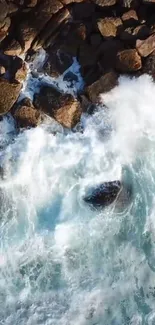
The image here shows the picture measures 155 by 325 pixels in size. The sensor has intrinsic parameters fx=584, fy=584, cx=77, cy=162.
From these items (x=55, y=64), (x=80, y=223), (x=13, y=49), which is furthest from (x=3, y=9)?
(x=80, y=223)

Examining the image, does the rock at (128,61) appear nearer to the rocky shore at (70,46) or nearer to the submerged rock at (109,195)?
the rocky shore at (70,46)

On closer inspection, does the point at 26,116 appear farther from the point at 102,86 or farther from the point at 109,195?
the point at 109,195

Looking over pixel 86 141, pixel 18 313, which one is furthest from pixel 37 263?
pixel 86 141

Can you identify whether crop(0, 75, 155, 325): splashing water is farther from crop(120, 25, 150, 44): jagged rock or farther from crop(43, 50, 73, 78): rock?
crop(43, 50, 73, 78): rock

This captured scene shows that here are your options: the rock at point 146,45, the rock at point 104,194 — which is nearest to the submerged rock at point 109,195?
the rock at point 104,194

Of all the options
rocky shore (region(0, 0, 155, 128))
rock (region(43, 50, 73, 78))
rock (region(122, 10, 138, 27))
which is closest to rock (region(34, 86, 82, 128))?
rocky shore (region(0, 0, 155, 128))

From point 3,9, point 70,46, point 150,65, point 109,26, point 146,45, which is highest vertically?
point 3,9
